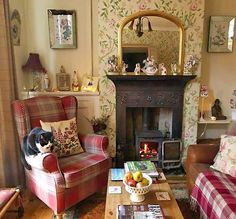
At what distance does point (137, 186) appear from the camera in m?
1.53

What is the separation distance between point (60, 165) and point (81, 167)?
202mm

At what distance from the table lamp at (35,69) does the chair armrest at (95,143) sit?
3.47ft

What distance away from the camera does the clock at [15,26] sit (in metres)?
2.59

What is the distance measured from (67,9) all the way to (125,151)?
2.01 m

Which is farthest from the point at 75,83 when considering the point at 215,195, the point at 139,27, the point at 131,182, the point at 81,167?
the point at 215,195

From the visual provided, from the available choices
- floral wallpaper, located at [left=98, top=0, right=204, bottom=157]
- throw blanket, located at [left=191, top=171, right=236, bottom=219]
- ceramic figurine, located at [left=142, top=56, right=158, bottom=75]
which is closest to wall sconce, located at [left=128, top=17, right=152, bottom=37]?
floral wallpaper, located at [left=98, top=0, right=204, bottom=157]

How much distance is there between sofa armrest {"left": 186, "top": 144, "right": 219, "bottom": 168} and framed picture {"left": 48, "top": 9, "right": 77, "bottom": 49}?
1.99 meters

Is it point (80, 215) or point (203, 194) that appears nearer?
point (203, 194)

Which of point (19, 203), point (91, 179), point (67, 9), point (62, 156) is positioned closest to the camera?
point (19, 203)

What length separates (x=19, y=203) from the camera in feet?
6.64

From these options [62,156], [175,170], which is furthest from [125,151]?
[62,156]

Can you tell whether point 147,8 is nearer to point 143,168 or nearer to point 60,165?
point 143,168

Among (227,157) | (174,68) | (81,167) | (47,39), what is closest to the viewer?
(227,157)

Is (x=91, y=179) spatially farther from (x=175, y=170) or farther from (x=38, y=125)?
(x=175, y=170)
